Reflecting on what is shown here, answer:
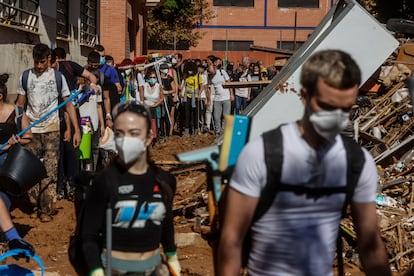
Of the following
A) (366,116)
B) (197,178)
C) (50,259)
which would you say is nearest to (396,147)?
(366,116)

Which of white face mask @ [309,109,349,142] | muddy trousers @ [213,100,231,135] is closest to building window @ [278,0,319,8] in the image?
muddy trousers @ [213,100,231,135]

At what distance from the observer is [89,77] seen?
8.39 meters

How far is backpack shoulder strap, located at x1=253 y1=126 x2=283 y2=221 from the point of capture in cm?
246

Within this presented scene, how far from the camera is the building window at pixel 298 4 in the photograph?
138ft

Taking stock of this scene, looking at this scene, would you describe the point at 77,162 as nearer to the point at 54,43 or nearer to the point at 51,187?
Result: the point at 51,187

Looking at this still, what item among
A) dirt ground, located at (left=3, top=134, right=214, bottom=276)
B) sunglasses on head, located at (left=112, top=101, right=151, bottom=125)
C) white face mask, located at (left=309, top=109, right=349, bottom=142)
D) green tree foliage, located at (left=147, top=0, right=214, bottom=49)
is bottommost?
dirt ground, located at (left=3, top=134, right=214, bottom=276)

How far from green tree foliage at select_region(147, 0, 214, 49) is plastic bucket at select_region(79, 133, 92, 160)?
29.0m

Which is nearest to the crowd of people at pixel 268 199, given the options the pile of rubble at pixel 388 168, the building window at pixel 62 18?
the pile of rubble at pixel 388 168

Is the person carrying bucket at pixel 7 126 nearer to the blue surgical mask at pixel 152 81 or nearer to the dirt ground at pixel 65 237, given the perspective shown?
the dirt ground at pixel 65 237

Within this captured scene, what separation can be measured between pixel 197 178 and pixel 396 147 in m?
2.91

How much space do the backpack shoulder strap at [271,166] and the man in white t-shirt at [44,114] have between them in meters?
4.99

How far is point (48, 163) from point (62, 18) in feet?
26.2

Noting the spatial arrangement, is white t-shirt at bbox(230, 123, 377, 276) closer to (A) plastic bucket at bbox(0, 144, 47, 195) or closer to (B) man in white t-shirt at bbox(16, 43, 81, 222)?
(A) plastic bucket at bbox(0, 144, 47, 195)

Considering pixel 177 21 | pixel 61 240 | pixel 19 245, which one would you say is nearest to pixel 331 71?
pixel 19 245
